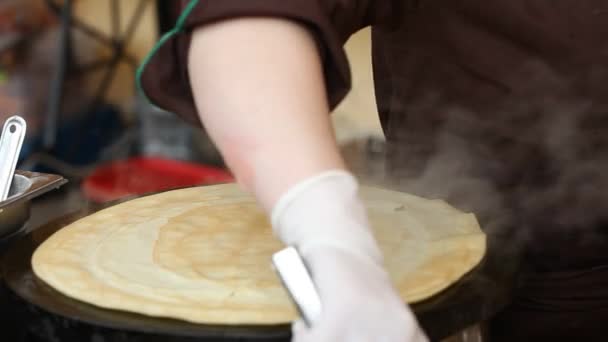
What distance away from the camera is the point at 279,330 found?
2.43 ft

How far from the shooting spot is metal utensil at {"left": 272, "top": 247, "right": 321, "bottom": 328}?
2.25ft

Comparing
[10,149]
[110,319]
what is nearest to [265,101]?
[110,319]

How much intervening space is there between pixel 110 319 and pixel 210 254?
0.67 ft

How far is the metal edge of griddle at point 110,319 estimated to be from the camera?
73 cm

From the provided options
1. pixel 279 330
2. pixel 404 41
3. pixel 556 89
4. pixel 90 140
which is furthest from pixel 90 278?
pixel 90 140

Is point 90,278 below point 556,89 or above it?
below

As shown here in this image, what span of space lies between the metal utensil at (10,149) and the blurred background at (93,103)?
199cm

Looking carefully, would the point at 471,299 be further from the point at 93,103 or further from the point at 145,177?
the point at 93,103

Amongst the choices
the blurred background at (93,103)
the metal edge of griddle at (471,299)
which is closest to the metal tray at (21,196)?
the metal edge of griddle at (471,299)

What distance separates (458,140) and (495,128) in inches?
2.9

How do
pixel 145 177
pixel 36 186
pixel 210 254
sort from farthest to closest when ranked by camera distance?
pixel 145 177
pixel 36 186
pixel 210 254

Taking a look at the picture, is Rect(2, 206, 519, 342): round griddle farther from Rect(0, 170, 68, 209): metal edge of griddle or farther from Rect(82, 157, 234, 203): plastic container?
Rect(82, 157, 234, 203): plastic container

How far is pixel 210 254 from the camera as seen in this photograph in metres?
0.95

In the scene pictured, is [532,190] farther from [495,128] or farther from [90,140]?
[90,140]
